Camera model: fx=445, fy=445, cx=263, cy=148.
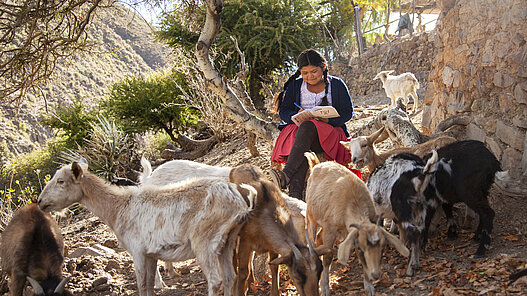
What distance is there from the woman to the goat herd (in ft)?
1.53

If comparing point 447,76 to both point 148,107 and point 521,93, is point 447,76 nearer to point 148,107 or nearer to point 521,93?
point 521,93

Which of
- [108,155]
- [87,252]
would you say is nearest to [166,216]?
[87,252]

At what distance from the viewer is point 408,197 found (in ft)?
13.7

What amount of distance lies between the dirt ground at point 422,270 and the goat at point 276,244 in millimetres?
686

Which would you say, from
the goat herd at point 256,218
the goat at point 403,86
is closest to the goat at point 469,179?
the goat herd at point 256,218

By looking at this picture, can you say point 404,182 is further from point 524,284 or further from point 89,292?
point 89,292

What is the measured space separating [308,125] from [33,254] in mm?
3208

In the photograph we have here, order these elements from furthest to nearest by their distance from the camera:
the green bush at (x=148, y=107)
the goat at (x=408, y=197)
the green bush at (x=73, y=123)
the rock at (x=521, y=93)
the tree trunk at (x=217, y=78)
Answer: the green bush at (x=148, y=107), the green bush at (x=73, y=123), the tree trunk at (x=217, y=78), the rock at (x=521, y=93), the goat at (x=408, y=197)

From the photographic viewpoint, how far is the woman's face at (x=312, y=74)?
219 inches

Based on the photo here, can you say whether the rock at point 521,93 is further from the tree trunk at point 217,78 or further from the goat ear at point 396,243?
the tree trunk at point 217,78

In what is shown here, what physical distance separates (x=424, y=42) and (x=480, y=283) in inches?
587

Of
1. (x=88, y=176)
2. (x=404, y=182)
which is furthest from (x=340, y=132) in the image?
(x=88, y=176)

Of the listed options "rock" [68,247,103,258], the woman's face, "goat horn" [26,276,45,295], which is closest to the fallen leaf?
the woman's face

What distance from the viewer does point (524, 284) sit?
332cm
